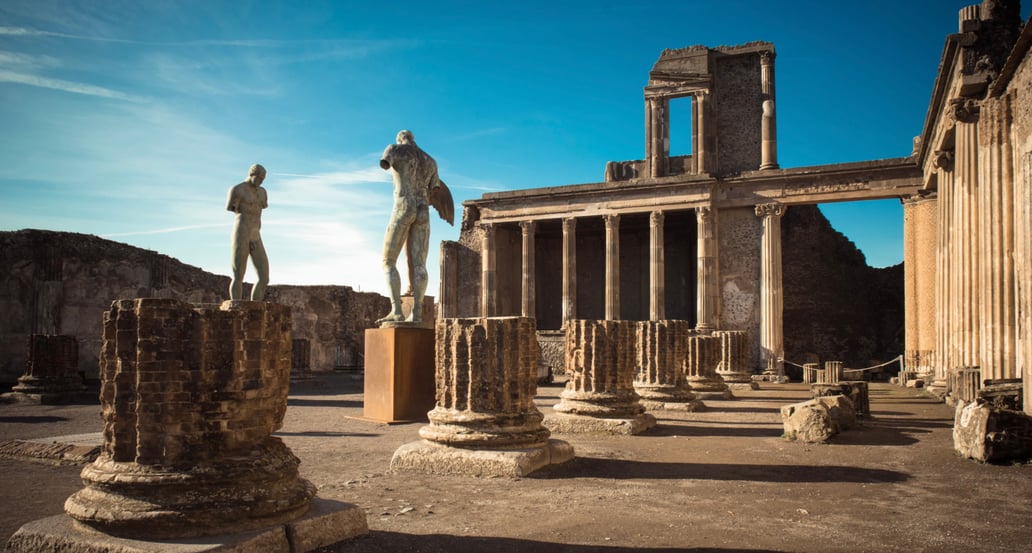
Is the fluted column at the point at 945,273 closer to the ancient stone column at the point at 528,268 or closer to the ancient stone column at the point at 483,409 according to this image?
the ancient stone column at the point at 483,409

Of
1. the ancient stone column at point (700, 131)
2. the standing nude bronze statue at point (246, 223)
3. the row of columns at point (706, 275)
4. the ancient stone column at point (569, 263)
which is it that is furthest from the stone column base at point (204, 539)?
the ancient stone column at point (700, 131)

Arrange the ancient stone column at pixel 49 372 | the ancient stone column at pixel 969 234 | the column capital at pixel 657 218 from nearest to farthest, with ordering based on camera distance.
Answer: the ancient stone column at pixel 49 372
the ancient stone column at pixel 969 234
the column capital at pixel 657 218

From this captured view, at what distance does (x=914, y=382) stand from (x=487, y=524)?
17.6m

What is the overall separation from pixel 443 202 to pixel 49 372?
8.06 metres

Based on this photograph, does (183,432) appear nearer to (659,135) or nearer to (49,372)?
(49,372)

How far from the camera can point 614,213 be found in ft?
86.9

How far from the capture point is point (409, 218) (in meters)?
9.20

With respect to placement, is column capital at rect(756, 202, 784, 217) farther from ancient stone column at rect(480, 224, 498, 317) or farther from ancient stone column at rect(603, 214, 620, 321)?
ancient stone column at rect(480, 224, 498, 317)

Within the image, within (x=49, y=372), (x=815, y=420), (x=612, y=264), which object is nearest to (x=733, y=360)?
(x=612, y=264)

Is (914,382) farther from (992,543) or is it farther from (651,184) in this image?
(992,543)

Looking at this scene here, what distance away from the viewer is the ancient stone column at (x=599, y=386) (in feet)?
28.7

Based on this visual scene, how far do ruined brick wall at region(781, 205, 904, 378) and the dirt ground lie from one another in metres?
22.3

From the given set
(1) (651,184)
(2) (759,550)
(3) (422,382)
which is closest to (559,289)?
(1) (651,184)

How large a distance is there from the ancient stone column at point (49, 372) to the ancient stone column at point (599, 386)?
8998mm
